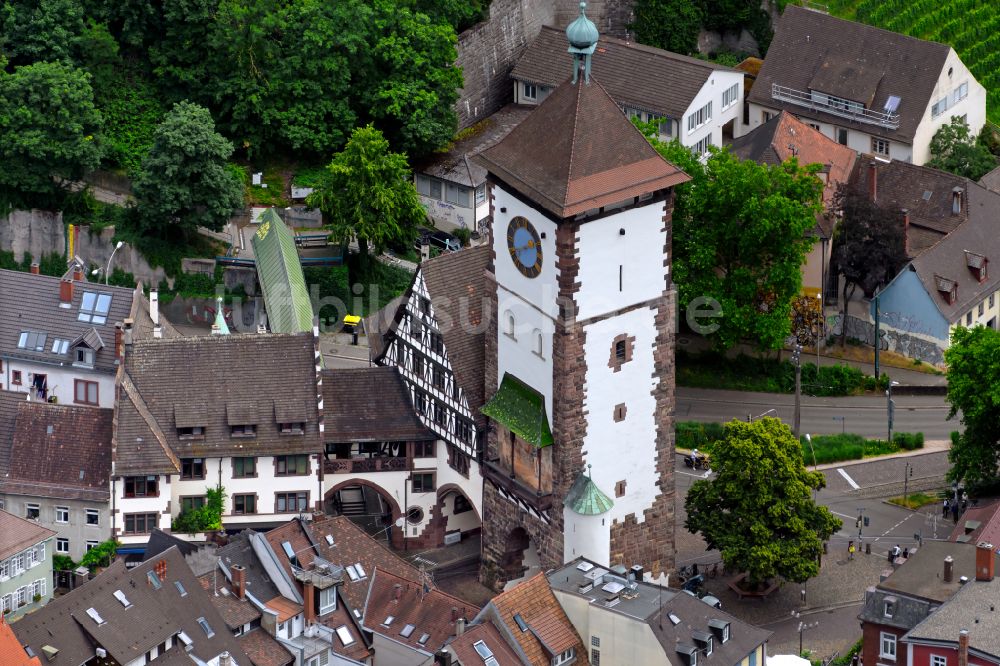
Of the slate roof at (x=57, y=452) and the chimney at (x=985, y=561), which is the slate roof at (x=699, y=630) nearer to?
the chimney at (x=985, y=561)

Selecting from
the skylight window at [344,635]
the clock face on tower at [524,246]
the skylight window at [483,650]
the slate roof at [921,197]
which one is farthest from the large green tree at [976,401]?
the skylight window at [344,635]

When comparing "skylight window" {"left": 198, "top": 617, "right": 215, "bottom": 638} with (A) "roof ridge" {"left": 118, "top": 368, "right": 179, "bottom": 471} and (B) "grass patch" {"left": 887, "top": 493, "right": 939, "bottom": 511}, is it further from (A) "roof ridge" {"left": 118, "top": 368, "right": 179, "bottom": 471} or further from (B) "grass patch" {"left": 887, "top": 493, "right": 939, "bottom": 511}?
(B) "grass patch" {"left": 887, "top": 493, "right": 939, "bottom": 511}

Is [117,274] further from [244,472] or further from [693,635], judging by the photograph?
[693,635]

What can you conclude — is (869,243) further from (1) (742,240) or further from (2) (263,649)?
(2) (263,649)

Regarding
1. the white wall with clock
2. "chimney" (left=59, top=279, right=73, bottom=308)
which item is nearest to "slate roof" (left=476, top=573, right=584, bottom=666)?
the white wall with clock

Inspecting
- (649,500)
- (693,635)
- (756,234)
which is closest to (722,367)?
(756,234)
